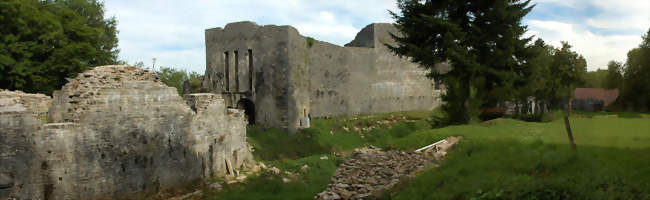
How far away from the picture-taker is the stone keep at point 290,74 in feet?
82.9

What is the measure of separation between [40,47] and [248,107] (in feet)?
39.7

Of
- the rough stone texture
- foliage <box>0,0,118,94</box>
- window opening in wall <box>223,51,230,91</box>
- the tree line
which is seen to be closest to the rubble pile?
the rough stone texture

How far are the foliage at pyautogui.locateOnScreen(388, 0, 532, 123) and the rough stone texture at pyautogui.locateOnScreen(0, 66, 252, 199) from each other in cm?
931

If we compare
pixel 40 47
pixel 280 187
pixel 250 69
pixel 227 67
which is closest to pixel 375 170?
pixel 280 187

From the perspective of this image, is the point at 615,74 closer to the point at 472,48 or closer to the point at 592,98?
the point at 592,98

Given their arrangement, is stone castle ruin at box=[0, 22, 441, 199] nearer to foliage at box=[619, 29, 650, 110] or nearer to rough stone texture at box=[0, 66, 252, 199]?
rough stone texture at box=[0, 66, 252, 199]

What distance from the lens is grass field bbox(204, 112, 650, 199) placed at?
7.03 metres

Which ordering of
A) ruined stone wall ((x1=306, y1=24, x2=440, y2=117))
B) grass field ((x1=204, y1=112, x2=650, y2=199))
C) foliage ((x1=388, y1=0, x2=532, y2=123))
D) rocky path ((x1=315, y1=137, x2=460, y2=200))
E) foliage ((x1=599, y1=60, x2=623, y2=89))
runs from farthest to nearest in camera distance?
foliage ((x1=599, y1=60, x2=623, y2=89))
ruined stone wall ((x1=306, y1=24, x2=440, y2=117))
foliage ((x1=388, y1=0, x2=532, y2=123))
rocky path ((x1=315, y1=137, x2=460, y2=200))
grass field ((x1=204, y1=112, x2=650, y2=199))

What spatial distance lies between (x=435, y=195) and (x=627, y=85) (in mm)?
31253

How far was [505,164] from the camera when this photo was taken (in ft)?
30.4

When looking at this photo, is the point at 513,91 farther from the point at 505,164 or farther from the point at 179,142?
the point at 179,142

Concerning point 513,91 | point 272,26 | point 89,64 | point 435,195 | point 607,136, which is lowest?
point 435,195

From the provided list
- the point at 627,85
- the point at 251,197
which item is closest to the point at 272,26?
the point at 251,197

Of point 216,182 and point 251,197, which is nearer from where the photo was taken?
point 251,197
